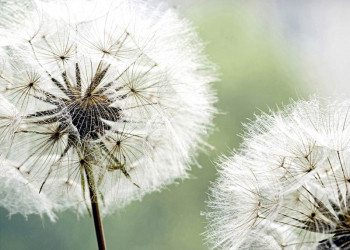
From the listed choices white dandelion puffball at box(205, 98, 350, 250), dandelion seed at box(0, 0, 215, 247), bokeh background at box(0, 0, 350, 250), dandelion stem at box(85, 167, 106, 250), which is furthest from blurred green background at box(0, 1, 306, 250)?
white dandelion puffball at box(205, 98, 350, 250)

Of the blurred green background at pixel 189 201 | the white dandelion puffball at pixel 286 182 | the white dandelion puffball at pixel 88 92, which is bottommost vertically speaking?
the white dandelion puffball at pixel 286 182

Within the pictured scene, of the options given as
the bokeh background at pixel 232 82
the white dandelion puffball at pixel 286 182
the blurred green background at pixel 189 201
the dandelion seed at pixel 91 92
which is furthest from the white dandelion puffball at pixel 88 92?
the bokeh background at pixel 232 82

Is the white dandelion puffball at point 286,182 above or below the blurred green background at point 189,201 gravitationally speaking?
below

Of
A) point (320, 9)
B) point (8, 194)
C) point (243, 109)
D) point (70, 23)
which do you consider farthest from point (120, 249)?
point (320, 9)

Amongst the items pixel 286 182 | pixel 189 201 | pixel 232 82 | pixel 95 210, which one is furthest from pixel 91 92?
pixel 232 82

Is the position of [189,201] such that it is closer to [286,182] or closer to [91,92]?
[91,92]

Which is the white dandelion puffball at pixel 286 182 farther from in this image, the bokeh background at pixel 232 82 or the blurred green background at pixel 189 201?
the bokeh background at pixel 232 82
